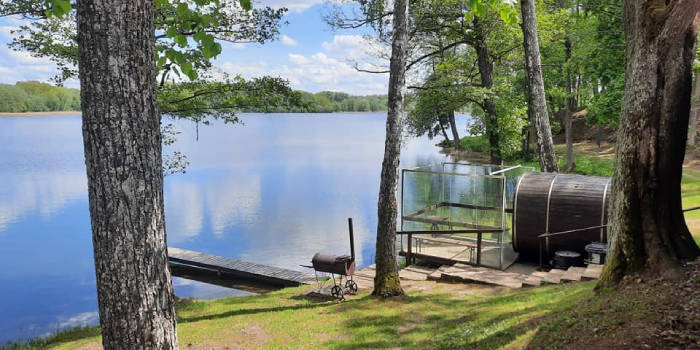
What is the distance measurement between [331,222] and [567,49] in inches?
875

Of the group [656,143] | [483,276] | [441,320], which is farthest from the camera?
[483,276]

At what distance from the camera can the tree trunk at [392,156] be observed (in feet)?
Result: 34.0

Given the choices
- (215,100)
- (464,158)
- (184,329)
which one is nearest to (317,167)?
(464,158)

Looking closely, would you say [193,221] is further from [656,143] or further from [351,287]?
[656,143]

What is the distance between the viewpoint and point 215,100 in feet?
49.8

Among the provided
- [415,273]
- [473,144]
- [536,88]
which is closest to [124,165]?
[415,273]

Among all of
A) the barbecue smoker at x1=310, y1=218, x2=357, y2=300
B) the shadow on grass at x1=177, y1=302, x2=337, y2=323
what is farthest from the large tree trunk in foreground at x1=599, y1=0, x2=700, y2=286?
the shadow on grass at x1=177, y1=302, x2=337, y2=323

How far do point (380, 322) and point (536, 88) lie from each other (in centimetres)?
989

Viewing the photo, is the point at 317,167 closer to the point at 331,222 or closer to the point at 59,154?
the point at 331,222

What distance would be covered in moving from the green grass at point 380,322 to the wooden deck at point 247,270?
19.8ft

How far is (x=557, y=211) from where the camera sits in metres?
12.7

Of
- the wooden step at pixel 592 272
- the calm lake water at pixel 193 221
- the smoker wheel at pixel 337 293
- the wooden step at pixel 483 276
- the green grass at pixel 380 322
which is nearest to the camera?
the green grass at pixel 380 322

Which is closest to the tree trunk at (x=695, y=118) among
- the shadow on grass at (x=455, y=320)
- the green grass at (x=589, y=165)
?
the green grass at (x=589, y=165)

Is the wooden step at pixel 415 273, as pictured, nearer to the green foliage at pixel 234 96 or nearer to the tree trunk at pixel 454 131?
the green foliage at pixel 234 96
